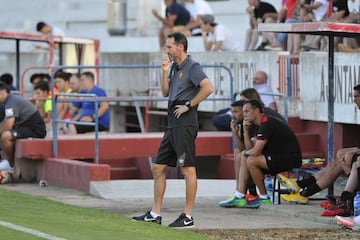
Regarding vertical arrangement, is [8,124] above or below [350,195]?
above

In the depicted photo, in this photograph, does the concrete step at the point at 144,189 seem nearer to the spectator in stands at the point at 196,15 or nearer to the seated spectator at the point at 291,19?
the seated spectator at the point at 291,19

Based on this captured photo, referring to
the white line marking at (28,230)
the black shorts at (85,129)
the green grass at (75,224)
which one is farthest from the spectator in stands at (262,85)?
the white line marking at (28,230)

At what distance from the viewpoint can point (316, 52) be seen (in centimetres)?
1742

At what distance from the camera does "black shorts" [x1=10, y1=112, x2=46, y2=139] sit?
17.4 m

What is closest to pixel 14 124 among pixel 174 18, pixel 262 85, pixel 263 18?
pixel 262 85

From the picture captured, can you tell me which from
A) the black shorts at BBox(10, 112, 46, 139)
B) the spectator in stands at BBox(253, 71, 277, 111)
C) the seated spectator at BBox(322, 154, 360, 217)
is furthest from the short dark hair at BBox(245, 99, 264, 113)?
the black shorts at BBox(10, 112, 46, 139)

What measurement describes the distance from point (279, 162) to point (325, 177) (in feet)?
2.56

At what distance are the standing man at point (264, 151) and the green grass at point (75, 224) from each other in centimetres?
169

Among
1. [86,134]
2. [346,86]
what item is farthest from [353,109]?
[86,134]

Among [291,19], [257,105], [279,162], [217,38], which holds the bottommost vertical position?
[279,162]

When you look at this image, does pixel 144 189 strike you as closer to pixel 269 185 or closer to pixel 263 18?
pixel 269 185

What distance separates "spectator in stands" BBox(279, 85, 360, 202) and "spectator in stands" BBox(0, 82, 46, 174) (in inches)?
197

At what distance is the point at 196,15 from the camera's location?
944 inches

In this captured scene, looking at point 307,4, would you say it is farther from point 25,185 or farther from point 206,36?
point 25,185
